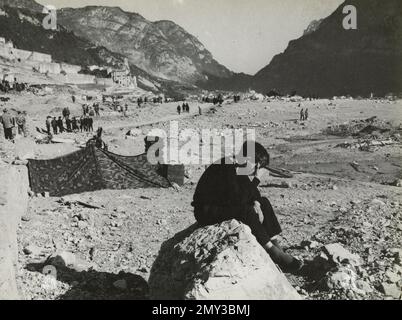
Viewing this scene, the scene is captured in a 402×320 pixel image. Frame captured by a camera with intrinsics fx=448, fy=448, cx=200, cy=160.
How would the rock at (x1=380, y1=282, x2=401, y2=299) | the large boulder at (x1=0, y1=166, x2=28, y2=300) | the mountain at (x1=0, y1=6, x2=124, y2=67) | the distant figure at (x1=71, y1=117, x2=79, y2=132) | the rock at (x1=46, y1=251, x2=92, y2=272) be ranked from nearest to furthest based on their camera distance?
the large boulder at (x1=0, y1=166, x2=28, y2=300), the rock at (x1=380, y1=282, x2=401, y2=299), the rock at (x1=46, y1=251, x2=92, y2=272), the distant figure at (x1=71, y1=117, x2=79, y2=132), the mountain at (x1=0, y1=6, x2=124, y2=67)

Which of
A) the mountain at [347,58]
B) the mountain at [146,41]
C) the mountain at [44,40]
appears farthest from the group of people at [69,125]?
the mountain at [146,41]

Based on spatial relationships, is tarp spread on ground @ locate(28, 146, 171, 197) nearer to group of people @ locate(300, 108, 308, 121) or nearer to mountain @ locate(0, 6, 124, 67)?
group of people @ locate(300, 108, 308, 121)

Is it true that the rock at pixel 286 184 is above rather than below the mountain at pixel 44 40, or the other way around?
below

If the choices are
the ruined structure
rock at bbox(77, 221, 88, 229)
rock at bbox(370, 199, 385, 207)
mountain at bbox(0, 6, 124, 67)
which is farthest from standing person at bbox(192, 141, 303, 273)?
mountain at bbox(0, 6, 124, 67)

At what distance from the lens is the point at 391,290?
15.1 feet

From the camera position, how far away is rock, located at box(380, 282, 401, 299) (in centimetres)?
458

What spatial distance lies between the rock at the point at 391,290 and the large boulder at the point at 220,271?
4.52 ft

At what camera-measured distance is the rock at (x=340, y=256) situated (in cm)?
512

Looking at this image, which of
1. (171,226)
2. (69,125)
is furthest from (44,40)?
(171,226)

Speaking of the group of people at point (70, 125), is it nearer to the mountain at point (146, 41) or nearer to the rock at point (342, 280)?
the rock at point (342, 280)

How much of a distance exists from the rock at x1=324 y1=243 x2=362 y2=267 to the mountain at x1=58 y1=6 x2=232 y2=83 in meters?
142

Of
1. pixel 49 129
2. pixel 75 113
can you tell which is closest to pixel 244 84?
pixel 75 113

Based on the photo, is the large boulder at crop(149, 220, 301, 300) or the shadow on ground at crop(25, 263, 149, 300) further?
the shadow on ground at crop(25, 263, 149, 300)
